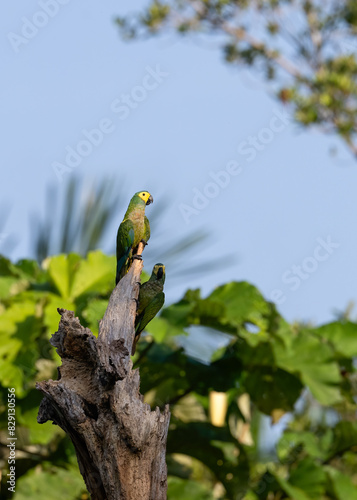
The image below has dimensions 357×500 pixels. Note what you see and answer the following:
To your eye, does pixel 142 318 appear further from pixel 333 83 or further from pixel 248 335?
pixel 333 83

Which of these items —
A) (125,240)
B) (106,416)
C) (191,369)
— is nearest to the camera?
(106,416)

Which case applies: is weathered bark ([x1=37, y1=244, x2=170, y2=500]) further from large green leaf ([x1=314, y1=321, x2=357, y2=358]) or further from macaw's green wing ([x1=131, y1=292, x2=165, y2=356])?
large green leaf ([x1=314, y1=321, x2=357, y2=358])

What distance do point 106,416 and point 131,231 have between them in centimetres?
112

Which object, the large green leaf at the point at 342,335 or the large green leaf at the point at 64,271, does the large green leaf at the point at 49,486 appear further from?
the large green leaf at the point at 342,335

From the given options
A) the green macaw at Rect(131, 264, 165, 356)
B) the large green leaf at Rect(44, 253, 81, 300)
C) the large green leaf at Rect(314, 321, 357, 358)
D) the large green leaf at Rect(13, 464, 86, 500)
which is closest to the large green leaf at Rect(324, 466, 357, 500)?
the large green leaf at Rect(314, 321, 357, 358)

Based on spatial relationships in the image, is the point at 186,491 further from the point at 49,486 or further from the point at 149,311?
the point at 149,311

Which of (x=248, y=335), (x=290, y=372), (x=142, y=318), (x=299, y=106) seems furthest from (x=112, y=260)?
(x=299, y=106)

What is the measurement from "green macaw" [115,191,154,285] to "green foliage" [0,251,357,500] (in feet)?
5.98

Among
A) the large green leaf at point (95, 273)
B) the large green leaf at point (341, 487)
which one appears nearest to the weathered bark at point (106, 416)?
the large green leaf at point (95, 273)

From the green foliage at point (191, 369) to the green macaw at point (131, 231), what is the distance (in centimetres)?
182

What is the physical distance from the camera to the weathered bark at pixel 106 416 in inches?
113

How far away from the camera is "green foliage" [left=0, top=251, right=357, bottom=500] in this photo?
5.91 meters

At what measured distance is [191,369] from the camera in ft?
20.1

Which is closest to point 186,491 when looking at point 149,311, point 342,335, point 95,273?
point 95,273
